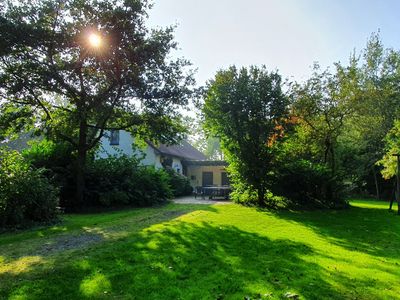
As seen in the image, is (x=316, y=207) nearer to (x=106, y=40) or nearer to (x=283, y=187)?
(x=283, y=187)

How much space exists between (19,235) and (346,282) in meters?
7.95

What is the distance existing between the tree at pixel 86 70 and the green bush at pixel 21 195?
412 centimetres

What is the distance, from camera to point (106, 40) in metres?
15.0

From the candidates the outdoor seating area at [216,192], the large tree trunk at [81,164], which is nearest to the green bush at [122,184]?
the large tree trunk at [81,164]

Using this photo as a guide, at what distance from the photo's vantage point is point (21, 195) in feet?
34.0

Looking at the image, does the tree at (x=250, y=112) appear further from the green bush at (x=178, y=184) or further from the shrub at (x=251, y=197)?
the green bush at (x=178, y=184)

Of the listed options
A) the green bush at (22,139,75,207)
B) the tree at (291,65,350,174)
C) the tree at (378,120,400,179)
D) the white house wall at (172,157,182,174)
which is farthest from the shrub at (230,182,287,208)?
the white house wall at (172,157,182,174)

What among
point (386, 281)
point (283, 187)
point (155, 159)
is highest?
point (155, 159)

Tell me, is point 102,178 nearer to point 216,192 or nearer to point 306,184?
point 216,192

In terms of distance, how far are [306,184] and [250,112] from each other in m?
4.84

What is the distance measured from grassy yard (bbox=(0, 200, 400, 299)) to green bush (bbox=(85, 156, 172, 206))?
5.43m

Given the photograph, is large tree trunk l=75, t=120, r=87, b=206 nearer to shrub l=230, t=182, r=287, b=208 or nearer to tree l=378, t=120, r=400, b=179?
shrub l=230, t=182, r=287, b=208

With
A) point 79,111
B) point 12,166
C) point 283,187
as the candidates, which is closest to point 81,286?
point 12,166

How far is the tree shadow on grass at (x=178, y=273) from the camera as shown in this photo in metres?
4.74
